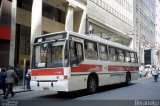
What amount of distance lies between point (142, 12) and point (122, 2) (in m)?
25.0

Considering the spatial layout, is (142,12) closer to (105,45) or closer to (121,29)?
(121,29)

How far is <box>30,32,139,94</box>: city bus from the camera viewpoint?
44.9 feet

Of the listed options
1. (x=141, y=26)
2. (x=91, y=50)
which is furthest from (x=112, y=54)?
(x=141, y=26)

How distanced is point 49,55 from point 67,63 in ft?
3.75

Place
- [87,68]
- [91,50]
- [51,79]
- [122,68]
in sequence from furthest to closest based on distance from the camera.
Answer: [122,68]
[91,50]
[87,68]
[51,79]

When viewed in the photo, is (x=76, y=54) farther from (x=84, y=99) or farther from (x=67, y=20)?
(x=67, y=20)

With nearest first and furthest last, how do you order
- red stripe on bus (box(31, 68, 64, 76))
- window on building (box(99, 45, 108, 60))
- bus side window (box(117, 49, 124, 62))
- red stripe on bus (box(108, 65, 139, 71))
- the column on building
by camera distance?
red stripe on bus (box(31, 68, 64, 76)) → window on building (box(99, 45, 108, 60)) → red stripe on bus (box(108, 65, 139, 71)) → bus side window (box(117, 49, 124, 62)) → the column on building

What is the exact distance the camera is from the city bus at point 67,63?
13680 mm

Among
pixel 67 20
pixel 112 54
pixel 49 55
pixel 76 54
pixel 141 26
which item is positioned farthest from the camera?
pixel 141 26

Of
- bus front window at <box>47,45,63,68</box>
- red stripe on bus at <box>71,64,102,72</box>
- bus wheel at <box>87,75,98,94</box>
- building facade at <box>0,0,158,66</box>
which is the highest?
building facade at <box>0,0,158,66</box>

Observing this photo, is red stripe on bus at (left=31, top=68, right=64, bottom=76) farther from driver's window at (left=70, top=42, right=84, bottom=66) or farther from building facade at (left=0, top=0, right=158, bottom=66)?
building facade at (left=0, top=0, right=158, bottom=66)

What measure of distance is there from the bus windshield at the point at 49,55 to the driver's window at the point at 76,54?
49 centimetres

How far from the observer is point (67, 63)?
1366 centimetres

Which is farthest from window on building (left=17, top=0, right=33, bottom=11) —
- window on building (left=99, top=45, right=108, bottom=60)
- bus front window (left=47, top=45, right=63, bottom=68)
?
bus front window (left=47, top=45, right=63, bottom=68)
